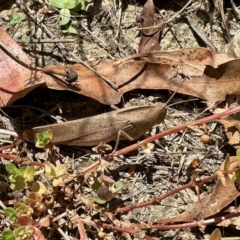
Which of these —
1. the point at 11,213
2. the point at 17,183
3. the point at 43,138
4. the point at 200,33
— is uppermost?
the point at 200,33

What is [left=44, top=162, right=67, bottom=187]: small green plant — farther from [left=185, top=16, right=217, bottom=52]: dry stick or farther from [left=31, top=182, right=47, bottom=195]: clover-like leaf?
[left=185, top=16, right=217, bottom=52]: dry stick

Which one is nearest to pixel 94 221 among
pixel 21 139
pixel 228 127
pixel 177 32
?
pixel 21 139

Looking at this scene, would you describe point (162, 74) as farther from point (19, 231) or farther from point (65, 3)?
point (19, 231)

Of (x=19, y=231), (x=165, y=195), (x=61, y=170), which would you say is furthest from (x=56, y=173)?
(x=165, y=195)

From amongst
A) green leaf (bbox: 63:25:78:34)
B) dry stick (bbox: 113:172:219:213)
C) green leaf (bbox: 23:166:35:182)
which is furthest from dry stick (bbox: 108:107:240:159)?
green leaf (bbox: 63:25:78:34)

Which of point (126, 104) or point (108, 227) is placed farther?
point (126, 104)

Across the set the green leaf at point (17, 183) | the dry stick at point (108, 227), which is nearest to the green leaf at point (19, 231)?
the green leaf at point (17, 183)
